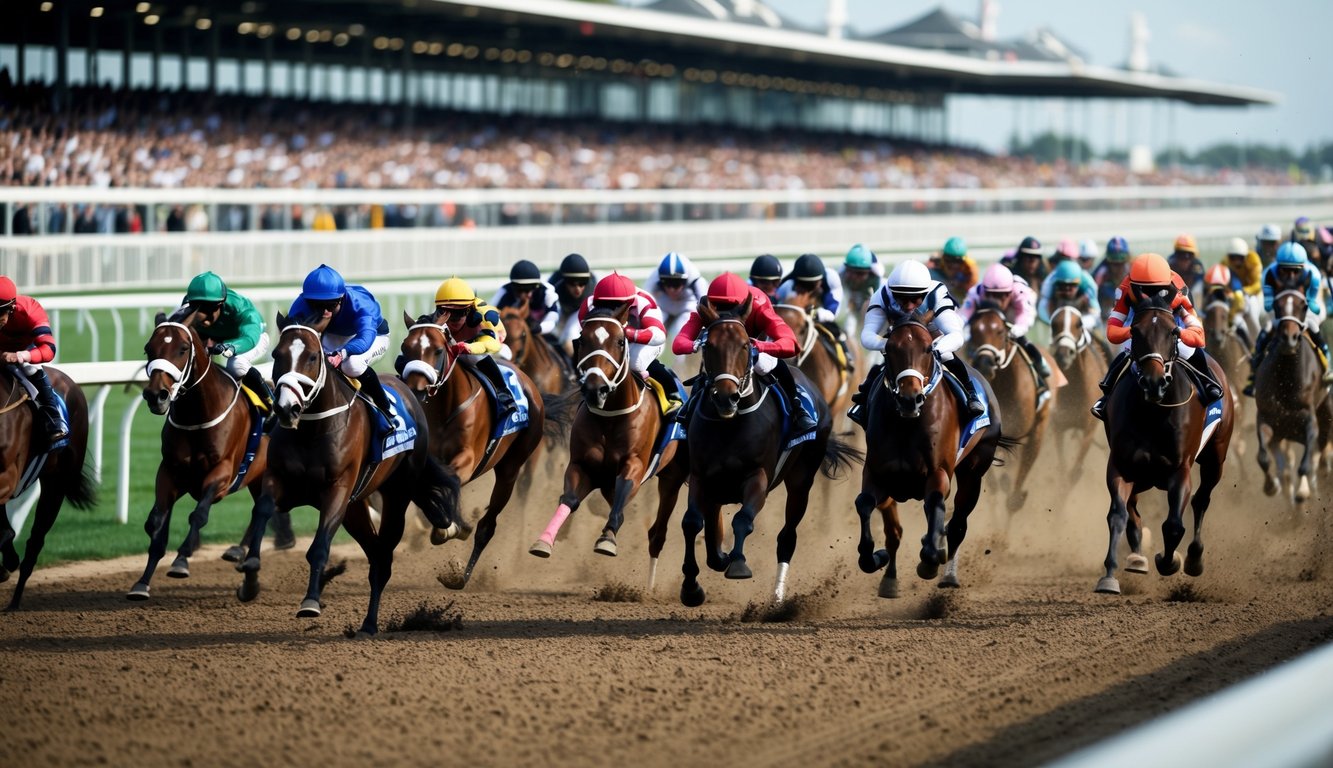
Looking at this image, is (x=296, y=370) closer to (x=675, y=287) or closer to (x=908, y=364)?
(x=908, y=364)

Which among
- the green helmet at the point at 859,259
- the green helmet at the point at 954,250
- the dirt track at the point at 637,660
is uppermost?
the green helmet at the point at 954,250

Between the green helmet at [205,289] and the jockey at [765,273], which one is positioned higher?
the jockey at [765,273]

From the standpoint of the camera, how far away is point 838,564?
8.83 meters

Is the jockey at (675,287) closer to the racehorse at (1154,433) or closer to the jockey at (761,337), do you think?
the jockey at (761,337)

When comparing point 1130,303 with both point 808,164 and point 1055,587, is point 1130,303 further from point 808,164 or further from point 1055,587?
point 808,164

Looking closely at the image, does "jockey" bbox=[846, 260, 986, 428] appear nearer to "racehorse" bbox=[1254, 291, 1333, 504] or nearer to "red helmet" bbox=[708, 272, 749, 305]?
"red helmet" bbox=[708, 272, 749, 305]

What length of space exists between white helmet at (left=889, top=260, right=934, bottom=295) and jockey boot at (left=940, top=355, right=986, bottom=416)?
49cm

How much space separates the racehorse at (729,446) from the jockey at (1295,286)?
12.8 feet

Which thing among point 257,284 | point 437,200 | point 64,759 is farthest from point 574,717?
point 437,200

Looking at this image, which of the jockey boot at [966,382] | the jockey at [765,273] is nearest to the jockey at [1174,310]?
the jockey boot at [966,382]

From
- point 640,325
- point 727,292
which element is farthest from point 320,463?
point 640,325

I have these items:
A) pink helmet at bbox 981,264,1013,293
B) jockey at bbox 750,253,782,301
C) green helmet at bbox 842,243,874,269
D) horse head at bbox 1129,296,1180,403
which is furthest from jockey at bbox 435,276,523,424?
green helmet at bbox 842,243,874,269

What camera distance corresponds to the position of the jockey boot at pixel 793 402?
7.77m

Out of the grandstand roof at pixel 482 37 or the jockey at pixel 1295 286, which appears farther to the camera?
the grandstand roof at pixel 482 37
